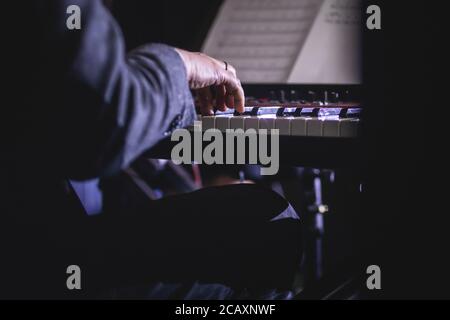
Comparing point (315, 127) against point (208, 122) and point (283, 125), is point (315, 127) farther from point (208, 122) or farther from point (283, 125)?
point (208, 122)

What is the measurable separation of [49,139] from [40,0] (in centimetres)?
15

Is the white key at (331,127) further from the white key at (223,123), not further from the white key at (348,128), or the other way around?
the white key at (223,123)

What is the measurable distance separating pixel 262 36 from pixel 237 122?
0.77 meters

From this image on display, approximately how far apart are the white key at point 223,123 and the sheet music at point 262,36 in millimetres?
684

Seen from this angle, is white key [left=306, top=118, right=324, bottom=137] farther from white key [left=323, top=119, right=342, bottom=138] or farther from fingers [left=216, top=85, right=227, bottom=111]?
fingers [left=216, top=85, right=227, bottom=111]

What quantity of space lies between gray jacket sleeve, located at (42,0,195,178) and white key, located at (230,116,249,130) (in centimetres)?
43

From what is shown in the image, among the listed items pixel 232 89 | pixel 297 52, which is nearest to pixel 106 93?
pixel 232 89

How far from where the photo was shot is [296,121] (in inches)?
44.9

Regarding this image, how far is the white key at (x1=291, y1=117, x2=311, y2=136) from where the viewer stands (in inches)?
44.5

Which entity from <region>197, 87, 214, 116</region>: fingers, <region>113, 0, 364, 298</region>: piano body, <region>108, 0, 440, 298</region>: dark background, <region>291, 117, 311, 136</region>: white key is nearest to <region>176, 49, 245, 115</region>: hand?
<region>197, 87, 214, 116</region>: fingers

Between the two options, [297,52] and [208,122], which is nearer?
[208,122]

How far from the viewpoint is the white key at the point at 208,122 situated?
121 cm

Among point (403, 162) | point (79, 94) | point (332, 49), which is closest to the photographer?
point (79, 94)

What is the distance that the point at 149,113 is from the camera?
27.4 inches
